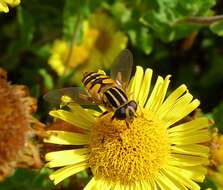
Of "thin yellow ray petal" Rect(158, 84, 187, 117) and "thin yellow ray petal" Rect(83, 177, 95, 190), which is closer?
"thin yellow ray petal" Rect(83, 177, 95, 190)

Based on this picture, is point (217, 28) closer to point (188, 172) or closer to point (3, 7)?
point (188, 172)

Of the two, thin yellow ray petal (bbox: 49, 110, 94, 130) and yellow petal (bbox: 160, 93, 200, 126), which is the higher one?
thin yellow ray petal (bbox: 49, 110, 94, 130)

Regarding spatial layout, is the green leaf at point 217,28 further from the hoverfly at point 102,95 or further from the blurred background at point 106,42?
the hoverfly at point 102,95

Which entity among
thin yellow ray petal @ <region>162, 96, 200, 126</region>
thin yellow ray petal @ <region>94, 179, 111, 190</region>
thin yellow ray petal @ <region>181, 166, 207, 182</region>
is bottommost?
thin yellow ray petal @ <region>181, 166, 207, 182</region>

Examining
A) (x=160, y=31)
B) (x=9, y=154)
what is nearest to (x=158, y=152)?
(x=9, y=154)

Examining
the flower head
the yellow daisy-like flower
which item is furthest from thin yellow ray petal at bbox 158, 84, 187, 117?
the flower head

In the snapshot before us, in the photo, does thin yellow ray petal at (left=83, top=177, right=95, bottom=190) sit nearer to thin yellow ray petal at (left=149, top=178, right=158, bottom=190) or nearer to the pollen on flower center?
the pollen on flower center

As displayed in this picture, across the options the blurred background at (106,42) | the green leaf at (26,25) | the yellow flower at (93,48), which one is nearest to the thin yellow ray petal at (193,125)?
the blurred background at (106,42)
